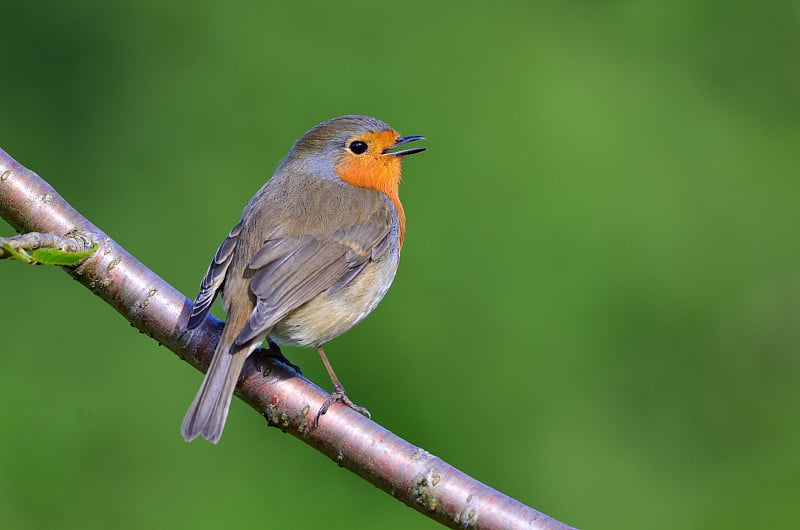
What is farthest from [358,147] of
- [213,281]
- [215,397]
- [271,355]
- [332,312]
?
[215,397]

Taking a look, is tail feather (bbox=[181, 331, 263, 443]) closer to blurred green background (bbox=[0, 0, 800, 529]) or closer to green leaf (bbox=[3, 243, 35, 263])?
green leaf (bbox=[3, 243, 35, 263])

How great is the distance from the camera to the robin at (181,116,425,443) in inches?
139

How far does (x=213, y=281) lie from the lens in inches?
154

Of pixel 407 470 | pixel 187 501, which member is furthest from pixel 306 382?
pixel 187 501

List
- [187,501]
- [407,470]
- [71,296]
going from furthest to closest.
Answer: [71,296] → [187,501] → [407,470]

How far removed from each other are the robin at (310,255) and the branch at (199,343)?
81 mm

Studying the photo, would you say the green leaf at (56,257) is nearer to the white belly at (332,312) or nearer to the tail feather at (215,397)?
the tail feather at (215,397)

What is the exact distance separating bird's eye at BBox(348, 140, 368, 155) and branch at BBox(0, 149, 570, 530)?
4.43 feet

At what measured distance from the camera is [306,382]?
3.49 metres

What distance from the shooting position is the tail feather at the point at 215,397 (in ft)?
11.2

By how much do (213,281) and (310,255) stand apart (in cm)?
41

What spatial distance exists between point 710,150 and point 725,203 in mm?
357

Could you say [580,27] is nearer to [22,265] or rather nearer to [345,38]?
[345,38]

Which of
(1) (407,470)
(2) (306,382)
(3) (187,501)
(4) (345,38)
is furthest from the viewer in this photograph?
(4) (345,38)
